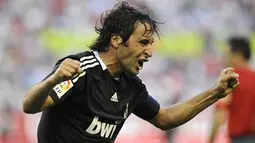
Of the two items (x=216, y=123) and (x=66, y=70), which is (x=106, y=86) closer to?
(x=66, y=70)

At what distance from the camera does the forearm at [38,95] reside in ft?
13.2

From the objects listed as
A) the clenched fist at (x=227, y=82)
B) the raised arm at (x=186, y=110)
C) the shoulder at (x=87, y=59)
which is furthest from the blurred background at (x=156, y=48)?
the shoulder at (x=87, y=59)

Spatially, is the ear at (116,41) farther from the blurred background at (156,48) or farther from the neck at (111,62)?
the blurred background at (156,48)

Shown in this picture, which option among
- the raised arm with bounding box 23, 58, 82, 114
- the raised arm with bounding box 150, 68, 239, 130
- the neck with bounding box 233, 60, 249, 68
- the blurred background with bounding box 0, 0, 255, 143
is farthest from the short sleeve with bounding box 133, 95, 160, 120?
the blurred background with bounding box 0, 0, 255, 143

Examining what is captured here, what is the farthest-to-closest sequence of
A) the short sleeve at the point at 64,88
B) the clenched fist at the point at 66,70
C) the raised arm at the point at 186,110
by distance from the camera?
the raised arm at the point at 186,110 → the short sleeve at the point at 64,88 → the clenched fist at the point at 66,70

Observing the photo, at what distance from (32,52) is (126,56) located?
33.6ft

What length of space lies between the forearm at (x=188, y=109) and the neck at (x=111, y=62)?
590mm

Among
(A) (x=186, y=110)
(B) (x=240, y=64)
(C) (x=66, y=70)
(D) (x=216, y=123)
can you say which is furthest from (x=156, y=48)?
(C) (x=66, y=70)

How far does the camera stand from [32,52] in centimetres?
1478

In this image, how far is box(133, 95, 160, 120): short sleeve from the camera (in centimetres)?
507

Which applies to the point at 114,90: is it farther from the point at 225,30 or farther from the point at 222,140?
the point at 225,30

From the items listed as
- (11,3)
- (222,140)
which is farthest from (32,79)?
(222,140)

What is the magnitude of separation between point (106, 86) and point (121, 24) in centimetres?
40

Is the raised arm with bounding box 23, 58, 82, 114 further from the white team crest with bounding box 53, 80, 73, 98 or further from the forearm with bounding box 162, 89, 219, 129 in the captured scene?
the forearm with bounding box 162, 89, 219, 129
